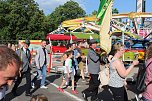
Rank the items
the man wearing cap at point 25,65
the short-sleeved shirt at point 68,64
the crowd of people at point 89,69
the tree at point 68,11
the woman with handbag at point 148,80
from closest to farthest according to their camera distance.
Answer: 1. the crowd of people at point 89,69
2. the woman with handbag at point 148,80
3. the man wearing cap at point 25,65
4. the short-sleeved shirt at point 68,64
5. the tree at point 68,11

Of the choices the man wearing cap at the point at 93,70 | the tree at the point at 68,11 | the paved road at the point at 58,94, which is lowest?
the paved road at the point at 58,94

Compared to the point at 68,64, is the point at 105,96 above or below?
below

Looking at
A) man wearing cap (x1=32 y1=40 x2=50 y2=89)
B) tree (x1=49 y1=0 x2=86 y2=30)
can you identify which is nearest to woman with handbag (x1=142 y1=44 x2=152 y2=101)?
man wearing cap (x1=32 y1=40 x2=50 y2=89)

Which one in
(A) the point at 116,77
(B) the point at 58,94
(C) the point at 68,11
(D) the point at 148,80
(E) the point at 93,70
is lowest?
(B) the point at 58,94

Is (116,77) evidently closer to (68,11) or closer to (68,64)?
(68,64)

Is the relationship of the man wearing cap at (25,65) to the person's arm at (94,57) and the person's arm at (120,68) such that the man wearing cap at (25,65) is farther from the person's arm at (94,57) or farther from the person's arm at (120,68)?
the person's arm at (120,68)

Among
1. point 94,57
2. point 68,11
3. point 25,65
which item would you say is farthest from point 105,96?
point 68,11

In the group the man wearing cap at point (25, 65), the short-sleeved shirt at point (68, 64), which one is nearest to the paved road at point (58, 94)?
the man wearing cap at point (25, 65)

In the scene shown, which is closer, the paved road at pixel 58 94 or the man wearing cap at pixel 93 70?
the man wearing cap at pixel 93 70

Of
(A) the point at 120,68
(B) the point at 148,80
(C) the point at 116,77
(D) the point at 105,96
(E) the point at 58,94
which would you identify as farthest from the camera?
(E) the point at 58,94

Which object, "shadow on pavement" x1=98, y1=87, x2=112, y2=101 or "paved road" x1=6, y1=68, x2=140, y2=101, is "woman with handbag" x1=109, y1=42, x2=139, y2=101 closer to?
"shadow on pavement" x1=98, y1=87, x2=112, y2=101

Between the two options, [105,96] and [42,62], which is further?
[42,62]

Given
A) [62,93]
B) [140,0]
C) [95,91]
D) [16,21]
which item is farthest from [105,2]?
[16,21]

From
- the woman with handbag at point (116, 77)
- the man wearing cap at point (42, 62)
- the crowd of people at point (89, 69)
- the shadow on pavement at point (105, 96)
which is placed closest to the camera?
the crowd of people at point (89, 69)
